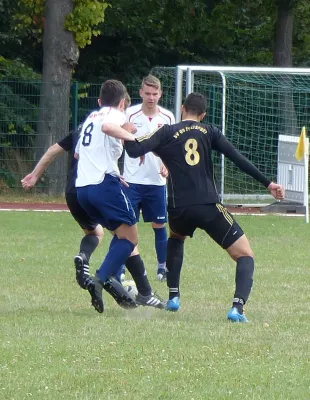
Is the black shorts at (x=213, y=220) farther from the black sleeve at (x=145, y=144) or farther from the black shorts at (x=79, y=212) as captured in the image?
the black shorts at (x=79, y=212)

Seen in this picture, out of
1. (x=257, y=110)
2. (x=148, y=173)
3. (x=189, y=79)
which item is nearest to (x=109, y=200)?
(x=148, y=173)

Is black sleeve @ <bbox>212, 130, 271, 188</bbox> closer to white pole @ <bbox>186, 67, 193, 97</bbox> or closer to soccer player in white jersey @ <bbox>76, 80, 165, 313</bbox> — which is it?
soccer player in white jersey @ <bbox>76, 80, 165, 313</bbox>

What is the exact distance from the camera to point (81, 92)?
23125mm

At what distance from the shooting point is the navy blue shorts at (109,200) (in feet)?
28.1

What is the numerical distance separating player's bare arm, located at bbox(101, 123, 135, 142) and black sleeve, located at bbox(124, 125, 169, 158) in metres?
0.06

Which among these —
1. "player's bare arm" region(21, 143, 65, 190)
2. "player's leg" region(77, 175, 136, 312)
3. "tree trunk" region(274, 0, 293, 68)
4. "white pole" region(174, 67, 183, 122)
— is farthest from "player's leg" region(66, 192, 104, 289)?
"tree trunk" region(274, 0, 293, 68)

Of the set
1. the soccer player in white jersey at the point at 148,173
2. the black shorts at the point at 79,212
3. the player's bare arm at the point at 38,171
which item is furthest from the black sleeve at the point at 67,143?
the soccer player in white jersey at the point at 148,173

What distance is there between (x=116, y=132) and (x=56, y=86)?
47.8 ft

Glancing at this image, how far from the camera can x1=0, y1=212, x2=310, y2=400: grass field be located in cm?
598

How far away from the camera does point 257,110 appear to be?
72.6ft

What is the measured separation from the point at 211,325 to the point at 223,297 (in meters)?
1.68

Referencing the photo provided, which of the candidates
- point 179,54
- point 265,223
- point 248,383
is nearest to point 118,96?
point 248,383

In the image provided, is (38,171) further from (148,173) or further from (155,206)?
(155,206)

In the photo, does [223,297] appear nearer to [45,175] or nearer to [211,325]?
[211,325]
